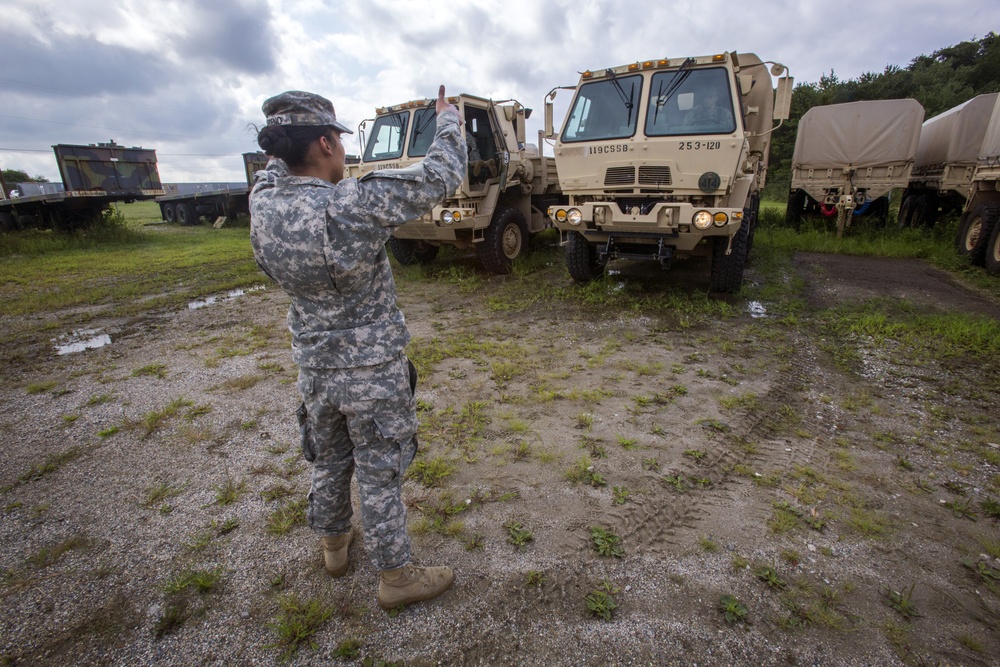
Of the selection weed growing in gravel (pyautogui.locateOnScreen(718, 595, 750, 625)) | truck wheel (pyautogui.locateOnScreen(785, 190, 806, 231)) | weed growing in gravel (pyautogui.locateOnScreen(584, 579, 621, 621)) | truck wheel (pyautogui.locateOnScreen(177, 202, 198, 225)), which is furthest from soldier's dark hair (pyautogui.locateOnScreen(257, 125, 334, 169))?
truck wheel (pyautogui.locateOnScreen(177, 202, 198, 225))

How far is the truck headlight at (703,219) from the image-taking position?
14.8 feet

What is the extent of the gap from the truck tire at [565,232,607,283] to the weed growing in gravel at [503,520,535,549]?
14.1ft

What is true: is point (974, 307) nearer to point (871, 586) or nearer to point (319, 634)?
point (871, 586)

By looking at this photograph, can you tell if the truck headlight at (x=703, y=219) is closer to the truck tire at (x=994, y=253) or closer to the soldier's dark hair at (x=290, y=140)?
the soldier's dark hair at (x=290, y=140)

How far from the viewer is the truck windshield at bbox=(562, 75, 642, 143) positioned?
16.9ft

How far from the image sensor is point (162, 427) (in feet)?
10.4

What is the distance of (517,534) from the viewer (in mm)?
2150

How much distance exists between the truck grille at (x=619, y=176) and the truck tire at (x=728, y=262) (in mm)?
1241

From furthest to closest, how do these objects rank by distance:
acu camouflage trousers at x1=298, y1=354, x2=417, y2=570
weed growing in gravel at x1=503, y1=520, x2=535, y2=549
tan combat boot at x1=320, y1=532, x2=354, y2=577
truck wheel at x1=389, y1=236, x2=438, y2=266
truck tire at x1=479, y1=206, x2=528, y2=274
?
truck wheel at x1=389, y1=236, x2=438, y2=266 < truck tire at x1=479, y1=206, x2=528, y2=274 < weed growing in gravel at x1=503, y1=520, x2=535, y2=549 < tan combat boot at x1=320, y1=532, x2=354, y2=577 < acu camouflage trousers at x1=298, y1=354, x2=417, y2=570

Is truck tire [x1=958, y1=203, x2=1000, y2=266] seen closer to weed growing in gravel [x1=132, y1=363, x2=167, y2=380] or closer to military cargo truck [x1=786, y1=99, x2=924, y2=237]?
military cargo truck [x1=786, y1=99, x2=924, y2=237]

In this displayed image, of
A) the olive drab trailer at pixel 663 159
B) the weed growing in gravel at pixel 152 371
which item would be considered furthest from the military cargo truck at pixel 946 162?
the weed growing in gravel at pixel 152 371

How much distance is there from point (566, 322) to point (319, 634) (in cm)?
376

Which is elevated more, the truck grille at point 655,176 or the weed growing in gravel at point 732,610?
the truck grille at point 655,176

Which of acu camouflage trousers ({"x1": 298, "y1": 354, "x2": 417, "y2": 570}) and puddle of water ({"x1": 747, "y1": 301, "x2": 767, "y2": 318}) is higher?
acu camouflage trousers ({"x1": 298, "y1": 354, "x2": 417, "y2": 570})
